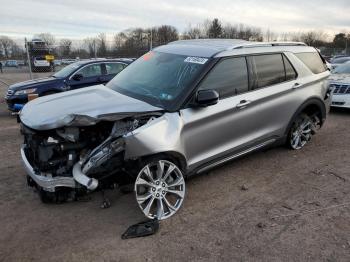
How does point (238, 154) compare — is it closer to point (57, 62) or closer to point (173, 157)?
point (173, 157)

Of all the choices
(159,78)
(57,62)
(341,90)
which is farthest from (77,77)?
(57,62)

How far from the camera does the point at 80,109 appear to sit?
3.97 m

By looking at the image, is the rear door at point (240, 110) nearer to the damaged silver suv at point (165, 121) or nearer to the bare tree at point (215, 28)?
the damaged silver suv at point (165, 121)

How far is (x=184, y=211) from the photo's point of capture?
13.7ft

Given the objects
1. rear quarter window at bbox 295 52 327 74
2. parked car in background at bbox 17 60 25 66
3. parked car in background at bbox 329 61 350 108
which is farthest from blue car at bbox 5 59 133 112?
parked car in background at bbox 17 60 25 66

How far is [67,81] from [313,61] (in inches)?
260

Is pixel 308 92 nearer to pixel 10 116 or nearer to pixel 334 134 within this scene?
pixel 334 134

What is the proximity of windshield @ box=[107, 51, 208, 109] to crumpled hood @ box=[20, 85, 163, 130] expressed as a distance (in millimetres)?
184

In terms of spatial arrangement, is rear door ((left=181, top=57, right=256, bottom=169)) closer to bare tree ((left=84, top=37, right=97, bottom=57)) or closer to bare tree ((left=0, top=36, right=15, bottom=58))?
bare tree ((left=84, top=37, right=97, bottom=57))

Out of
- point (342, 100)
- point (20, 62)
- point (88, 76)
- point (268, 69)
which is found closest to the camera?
point (268, 69)

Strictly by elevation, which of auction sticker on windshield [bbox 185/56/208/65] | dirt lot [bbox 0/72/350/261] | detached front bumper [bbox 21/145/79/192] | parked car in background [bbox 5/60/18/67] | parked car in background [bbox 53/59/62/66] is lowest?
parked car in background [bbox 5/60/18/67]

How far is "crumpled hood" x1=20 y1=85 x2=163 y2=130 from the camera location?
371 cm

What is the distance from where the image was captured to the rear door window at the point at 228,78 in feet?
14.6

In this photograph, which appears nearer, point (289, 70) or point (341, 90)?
point (289, 70)
